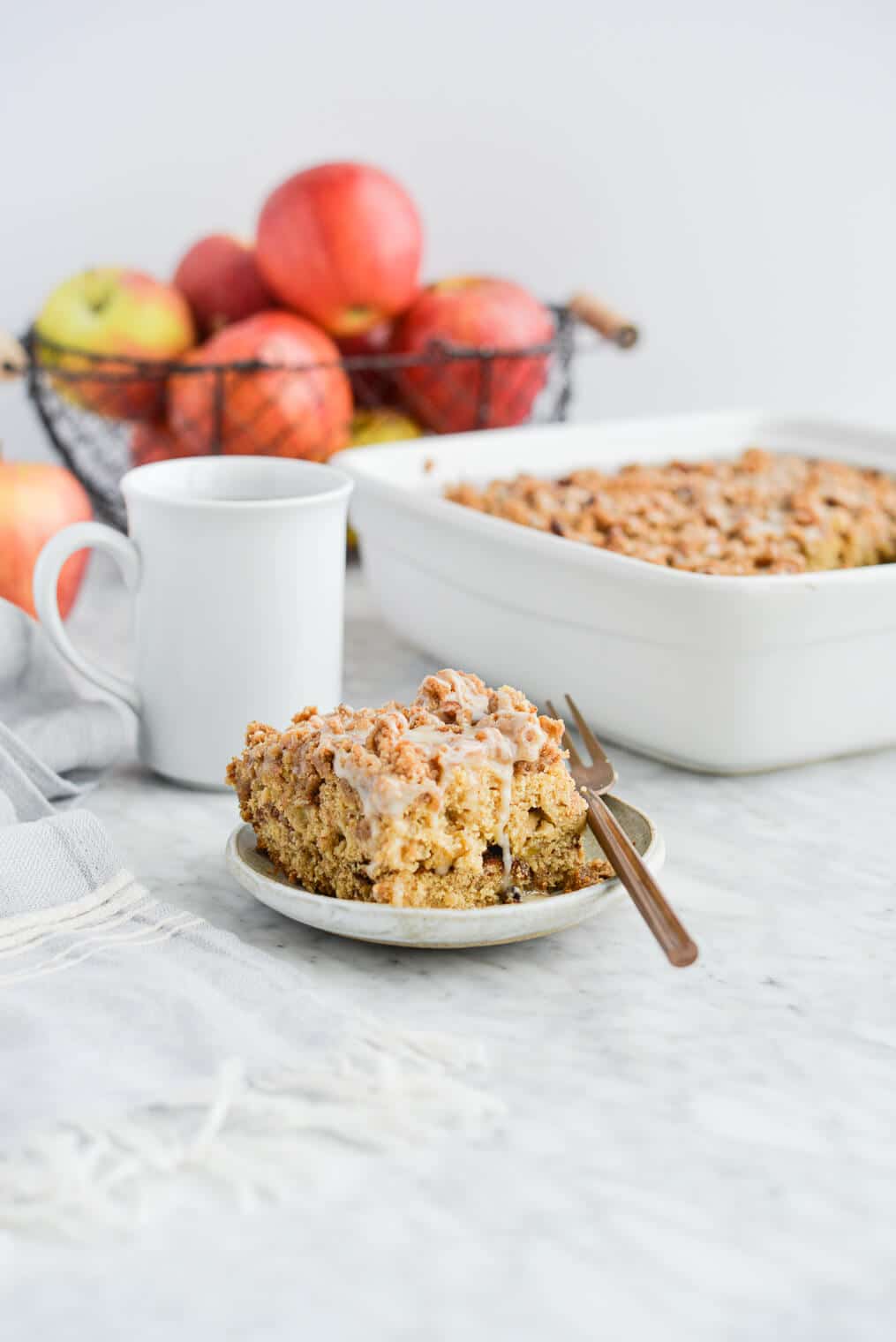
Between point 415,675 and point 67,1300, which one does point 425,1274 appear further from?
point 415,675

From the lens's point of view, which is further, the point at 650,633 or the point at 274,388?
the point at 274,388

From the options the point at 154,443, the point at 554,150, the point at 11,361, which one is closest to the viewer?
the point at 11,361

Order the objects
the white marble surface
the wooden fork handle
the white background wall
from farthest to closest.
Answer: the white background wall
the wooden fork handle
the white marble surface

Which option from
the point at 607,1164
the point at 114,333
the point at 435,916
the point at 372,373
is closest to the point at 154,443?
the point at 114,333

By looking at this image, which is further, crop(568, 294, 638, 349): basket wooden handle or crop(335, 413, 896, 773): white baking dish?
crop(568, 294, 638, 349): basket wooden handle

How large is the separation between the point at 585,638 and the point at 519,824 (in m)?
0.28

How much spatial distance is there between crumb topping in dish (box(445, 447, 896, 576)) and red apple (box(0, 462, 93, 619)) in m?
0.30

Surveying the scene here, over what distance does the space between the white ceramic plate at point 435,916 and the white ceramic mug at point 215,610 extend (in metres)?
0.20

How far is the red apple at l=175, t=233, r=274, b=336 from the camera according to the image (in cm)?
139

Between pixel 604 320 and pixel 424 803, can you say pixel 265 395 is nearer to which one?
pixel 604 320

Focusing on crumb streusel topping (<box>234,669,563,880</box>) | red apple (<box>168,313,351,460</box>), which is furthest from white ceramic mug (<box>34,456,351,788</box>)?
red apple (<box>168,313,351,460</box>)

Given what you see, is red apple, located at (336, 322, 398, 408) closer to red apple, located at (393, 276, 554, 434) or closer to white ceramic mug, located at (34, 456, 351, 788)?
red apple, located at (393, 276, 554, 434)

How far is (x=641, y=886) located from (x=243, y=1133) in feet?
0.73

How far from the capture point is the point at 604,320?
1412 millimetres
